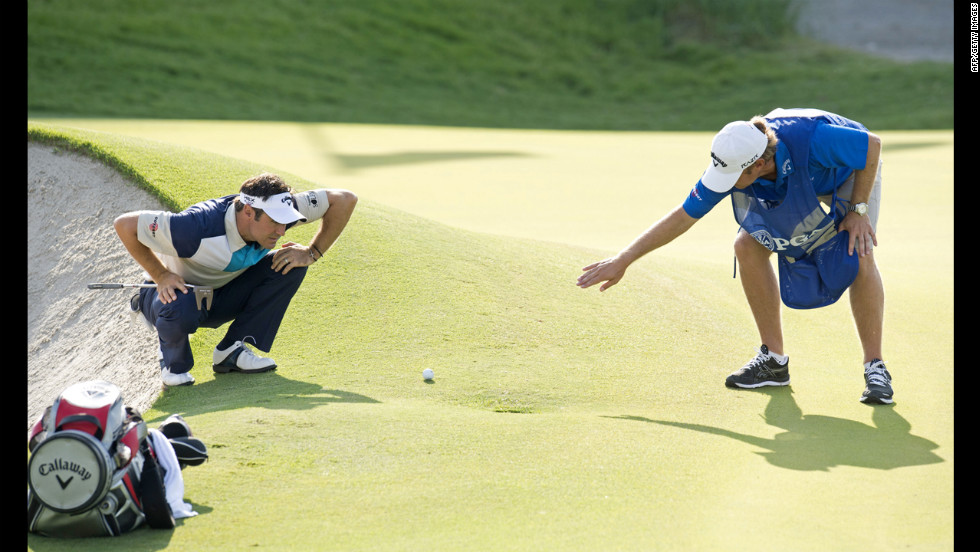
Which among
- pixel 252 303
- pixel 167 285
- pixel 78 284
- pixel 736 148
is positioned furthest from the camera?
pixel 78 284

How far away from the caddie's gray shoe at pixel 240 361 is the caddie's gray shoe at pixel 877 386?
2592mm

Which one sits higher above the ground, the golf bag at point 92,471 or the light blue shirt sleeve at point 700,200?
the light blue shirt sleeve at point 700,200

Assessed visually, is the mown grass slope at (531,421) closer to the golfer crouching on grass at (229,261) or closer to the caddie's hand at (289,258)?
the golfer crouching on grass at (229,261)

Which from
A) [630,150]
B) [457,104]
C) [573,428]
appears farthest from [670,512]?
[457,104]

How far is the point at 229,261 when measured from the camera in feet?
13.6

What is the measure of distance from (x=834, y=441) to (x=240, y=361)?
8.31 ft

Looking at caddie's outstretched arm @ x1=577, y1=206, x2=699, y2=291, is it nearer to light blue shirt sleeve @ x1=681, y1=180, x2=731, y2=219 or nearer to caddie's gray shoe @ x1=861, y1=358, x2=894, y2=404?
light blue shirt sleeve @ x1=681, y1=180, x2=731, y2=219

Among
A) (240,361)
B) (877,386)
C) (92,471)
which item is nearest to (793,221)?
(877,386)

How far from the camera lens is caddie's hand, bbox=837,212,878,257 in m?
3.82

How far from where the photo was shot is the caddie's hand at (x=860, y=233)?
382 centimetres

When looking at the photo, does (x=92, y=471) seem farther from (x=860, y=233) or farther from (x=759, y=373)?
(x=860, y=233)

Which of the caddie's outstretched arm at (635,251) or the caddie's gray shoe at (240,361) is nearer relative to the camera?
the caddie's outstretched arm at (635,251)

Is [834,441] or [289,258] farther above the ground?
[289,258]

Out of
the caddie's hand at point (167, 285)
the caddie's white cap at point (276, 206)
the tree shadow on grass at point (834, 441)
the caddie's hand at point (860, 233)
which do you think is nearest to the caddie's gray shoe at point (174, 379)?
the caddie's hand at point (167, 285)
